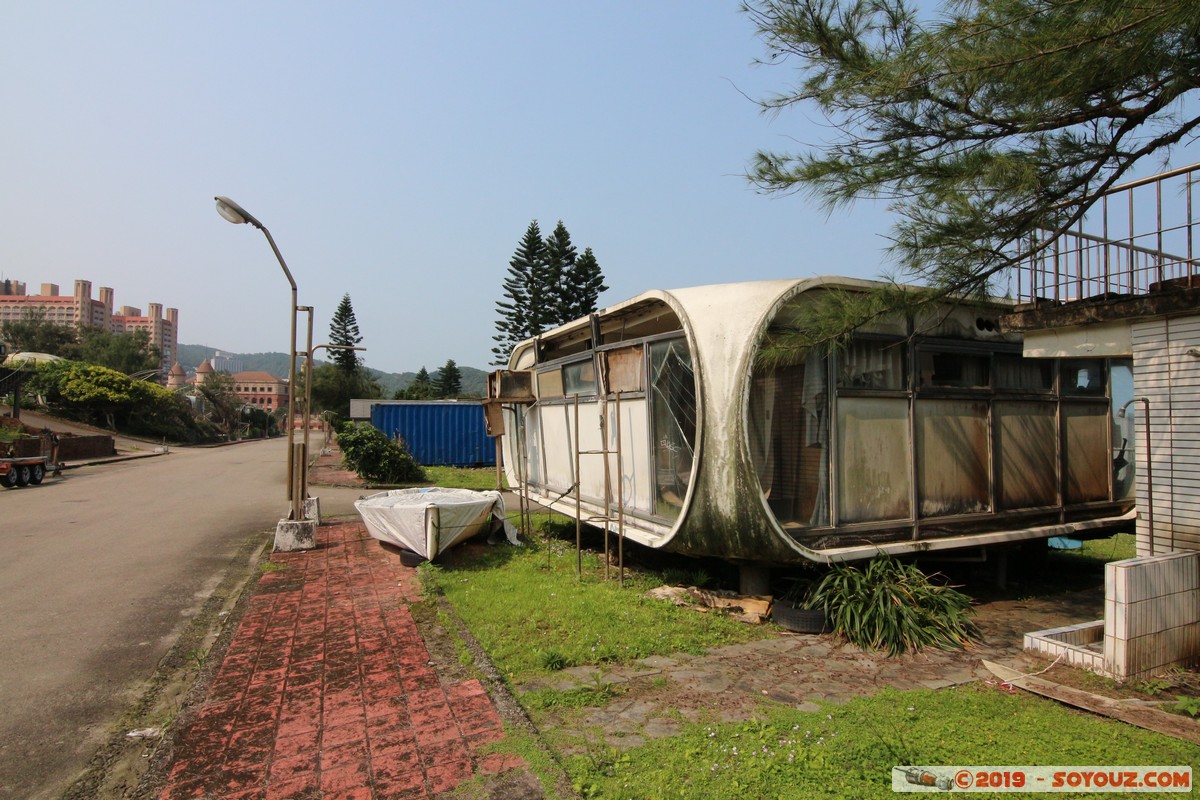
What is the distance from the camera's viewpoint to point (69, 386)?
111 ft

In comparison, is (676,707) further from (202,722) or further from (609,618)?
(202,722)

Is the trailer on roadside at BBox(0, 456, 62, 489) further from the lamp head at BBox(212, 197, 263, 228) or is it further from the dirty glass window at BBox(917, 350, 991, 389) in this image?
the dirty glass window at BBox(917, 350, 991, 389)

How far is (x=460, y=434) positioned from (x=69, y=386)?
23.6 metres

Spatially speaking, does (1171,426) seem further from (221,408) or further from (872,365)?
(221,408)

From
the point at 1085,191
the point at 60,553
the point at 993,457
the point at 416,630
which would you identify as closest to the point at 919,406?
the point at 993,457

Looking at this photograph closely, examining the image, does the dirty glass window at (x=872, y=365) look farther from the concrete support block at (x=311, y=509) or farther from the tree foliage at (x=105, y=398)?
the tree foliage at (x=105, y=398)

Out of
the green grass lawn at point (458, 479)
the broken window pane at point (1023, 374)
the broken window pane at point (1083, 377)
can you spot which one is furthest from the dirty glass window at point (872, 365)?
the green grass lawn at point (458, 479)

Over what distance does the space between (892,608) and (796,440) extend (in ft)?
4.73

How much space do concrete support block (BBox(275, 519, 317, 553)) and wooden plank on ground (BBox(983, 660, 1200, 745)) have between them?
758 centimetres

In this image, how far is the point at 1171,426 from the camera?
190 inches

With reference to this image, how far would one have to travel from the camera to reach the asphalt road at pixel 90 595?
3811 millimetres

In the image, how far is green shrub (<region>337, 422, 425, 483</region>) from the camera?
17188 mm

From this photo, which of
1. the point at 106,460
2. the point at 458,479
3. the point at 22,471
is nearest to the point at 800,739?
the point at 458,479

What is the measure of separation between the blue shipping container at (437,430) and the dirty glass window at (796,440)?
18.4 meters
